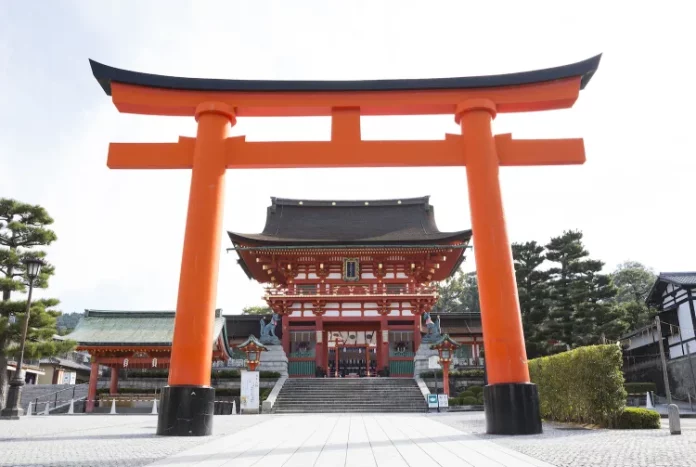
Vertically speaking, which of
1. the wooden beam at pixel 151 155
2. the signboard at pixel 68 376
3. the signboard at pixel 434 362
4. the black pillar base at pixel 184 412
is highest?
the wooden beam at pixel 151 155

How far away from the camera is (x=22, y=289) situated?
17359 millimetres

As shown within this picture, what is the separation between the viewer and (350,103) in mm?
9805

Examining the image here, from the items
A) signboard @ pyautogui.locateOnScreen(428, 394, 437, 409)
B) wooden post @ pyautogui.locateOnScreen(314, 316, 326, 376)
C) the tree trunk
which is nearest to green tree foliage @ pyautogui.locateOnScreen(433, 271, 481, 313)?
wooden post @ pyautogui.locateOnScreen(314, 316, 326, 376)

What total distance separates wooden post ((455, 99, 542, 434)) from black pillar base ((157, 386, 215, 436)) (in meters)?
4.70

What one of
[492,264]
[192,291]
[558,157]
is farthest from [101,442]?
[558,157]

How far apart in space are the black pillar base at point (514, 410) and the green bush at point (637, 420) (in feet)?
9.21

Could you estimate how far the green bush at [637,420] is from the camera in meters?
9.31

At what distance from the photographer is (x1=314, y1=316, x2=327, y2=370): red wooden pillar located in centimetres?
2451

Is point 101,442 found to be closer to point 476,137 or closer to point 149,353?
point 476,137

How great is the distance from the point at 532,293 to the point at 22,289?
23.4 meters

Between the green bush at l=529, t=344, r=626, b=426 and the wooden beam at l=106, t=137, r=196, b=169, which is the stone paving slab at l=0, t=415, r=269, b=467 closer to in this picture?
the wooden beam at l=106, t=137, r=196, b=169

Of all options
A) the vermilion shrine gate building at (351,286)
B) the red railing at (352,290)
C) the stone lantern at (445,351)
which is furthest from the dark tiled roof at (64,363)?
the stone lantern at (445,351)

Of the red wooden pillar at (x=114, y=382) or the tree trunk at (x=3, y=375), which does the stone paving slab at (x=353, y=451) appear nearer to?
the tree trunk at (x=3, y=375)

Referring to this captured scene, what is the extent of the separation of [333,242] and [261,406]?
968 centimetres
